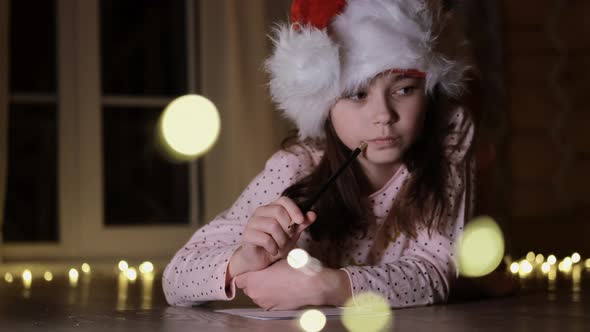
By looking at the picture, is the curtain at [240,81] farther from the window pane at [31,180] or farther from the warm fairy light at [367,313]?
the warm fairy light at [367,313]

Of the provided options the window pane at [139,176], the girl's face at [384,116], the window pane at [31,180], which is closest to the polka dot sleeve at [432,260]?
the girl's face at [384,116]

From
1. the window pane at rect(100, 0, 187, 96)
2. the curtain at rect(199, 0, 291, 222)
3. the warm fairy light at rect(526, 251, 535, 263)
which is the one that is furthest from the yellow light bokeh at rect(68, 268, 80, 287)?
the warm fairy light at rect(526, 251, 535, 263)

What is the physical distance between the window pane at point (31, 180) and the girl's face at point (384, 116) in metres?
2.21

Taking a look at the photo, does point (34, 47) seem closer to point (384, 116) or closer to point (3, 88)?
point (3, 88)

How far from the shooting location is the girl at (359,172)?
Answer: 3.79 feet

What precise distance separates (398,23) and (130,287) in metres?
0.87

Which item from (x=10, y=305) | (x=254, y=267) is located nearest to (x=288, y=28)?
(x=254, y=267)

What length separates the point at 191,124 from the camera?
3.17 m

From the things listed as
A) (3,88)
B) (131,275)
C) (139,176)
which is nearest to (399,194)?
(131,275)

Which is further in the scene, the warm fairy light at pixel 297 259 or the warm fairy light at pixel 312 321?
the warm fairy light at pixel 297 259

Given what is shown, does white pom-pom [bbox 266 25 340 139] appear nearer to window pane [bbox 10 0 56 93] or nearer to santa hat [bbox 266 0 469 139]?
santa hat [bbox 266 0 469 139]

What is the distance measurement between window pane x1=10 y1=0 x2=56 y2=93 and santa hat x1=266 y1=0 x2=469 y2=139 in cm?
199

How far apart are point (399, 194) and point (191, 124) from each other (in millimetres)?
1939

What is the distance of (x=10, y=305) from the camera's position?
143 centimetres
